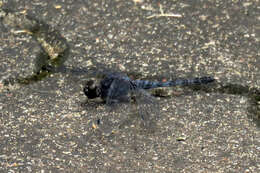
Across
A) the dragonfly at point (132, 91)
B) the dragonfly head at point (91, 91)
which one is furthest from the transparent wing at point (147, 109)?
the dragonfly head at point (91, 91)

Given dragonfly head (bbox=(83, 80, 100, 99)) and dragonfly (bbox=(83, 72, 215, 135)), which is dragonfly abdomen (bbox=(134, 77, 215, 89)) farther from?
dragonfly head (bbox=(83, 80, 100, 99))

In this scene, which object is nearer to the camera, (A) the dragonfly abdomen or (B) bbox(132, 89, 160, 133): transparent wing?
(B) bbox(132, 89, 160, 133): transparent wing

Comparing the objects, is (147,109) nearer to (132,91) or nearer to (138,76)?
(132,91)

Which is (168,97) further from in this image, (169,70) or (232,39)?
(232,39)

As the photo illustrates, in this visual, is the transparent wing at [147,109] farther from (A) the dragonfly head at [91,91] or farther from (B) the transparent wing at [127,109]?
(A) the dragonfly head at [91,91]

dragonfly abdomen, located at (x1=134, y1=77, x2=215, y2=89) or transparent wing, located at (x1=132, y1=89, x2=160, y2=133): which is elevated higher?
dragonfly abdomen, located at (x1=134, y1=77, x2=215, y2=89)

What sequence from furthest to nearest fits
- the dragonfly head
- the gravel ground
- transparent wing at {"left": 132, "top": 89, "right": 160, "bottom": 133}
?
1. the dragonfly head
2. transparent wing at {"left": 132, "top": 89, "right": 160, "bottom": 133}
3. the gravel ground

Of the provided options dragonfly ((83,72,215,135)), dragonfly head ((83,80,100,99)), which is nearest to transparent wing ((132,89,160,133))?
dragonfly ((83,72,215,135))
